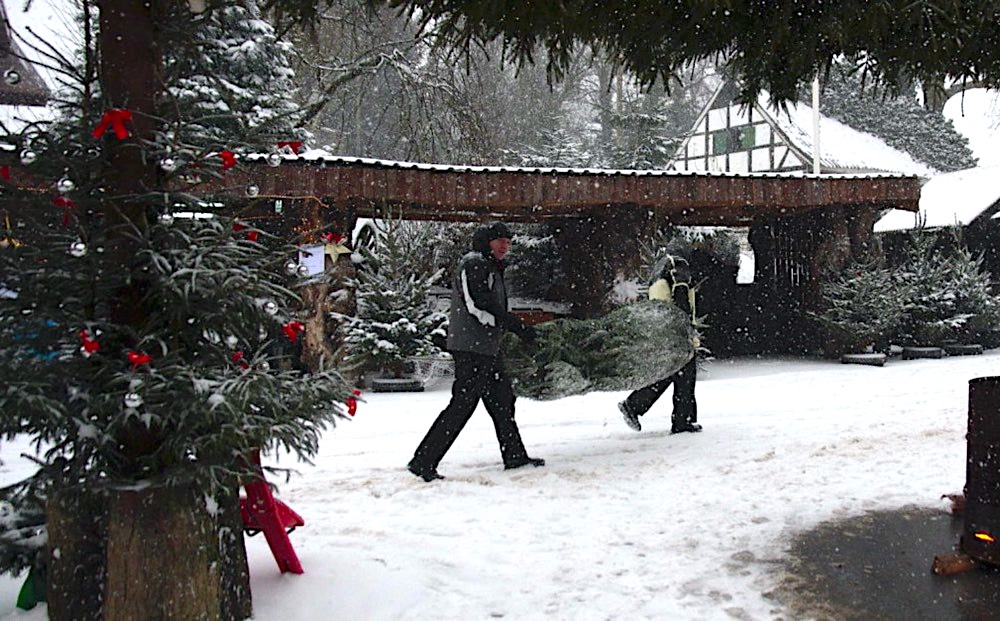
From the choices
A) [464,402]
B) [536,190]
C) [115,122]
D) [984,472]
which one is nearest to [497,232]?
[464,402]

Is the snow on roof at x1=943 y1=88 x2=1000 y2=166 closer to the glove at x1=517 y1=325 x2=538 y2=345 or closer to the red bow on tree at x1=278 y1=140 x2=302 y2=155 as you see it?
the glove at x1=517 y1=325 x2=538 y2=345

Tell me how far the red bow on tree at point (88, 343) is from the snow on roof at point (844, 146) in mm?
28930

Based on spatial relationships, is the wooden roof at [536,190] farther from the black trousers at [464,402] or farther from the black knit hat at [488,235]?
the black trousers at [464,402]

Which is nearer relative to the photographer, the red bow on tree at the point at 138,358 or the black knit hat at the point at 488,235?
the red bow on tree at the point at 138,358

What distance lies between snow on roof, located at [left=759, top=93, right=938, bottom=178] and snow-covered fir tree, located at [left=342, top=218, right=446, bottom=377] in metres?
20.4

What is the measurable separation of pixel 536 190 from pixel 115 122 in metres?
9.80

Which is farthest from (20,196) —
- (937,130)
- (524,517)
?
(937,130)

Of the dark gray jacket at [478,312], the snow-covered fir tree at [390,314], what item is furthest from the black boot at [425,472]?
the snow-covered fir tree at [390,314]

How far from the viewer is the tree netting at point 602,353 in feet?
23.3

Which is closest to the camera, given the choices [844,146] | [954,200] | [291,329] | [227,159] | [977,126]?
[227,159]

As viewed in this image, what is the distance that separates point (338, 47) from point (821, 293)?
492 inches

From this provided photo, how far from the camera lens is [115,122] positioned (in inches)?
119

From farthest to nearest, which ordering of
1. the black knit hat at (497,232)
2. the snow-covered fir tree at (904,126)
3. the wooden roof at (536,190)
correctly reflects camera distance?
1. the snow-covered fir tree at (904,126)
2. the wooden roof at (536,190)
3. the black knit hat at (497,232)

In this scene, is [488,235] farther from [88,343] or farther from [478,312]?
[88,343]
